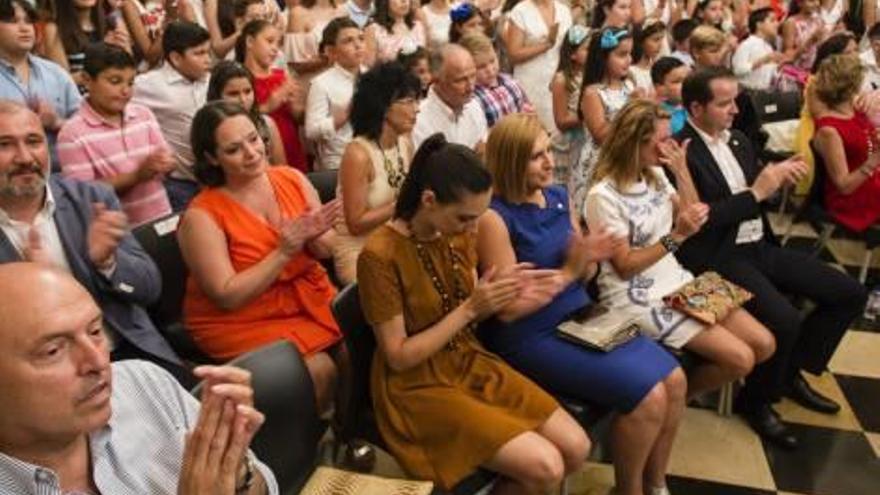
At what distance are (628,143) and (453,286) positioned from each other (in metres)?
0.87

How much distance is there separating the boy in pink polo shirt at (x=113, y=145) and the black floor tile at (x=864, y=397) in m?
2.64

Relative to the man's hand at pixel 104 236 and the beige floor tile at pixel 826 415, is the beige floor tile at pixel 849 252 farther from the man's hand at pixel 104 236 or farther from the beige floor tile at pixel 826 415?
the man's hand at pixel 104 236

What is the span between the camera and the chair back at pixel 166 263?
94.0 inches

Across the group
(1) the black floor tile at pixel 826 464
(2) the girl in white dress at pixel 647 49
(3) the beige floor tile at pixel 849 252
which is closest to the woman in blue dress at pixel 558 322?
(1) the black floor tile at pixel 826 464

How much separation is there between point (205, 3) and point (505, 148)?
120 inches

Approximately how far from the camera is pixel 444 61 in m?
3.46

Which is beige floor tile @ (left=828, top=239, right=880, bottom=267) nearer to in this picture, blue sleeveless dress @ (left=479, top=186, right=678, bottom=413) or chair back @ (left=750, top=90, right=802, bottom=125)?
chair back @ (left=750, top=90, right=802, bottom=125)

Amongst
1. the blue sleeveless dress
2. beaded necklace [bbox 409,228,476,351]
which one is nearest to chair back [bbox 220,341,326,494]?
beaded necklace [bbox 409,228,476,351]

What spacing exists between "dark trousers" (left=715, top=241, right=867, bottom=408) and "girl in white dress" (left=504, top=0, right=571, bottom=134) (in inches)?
76.2

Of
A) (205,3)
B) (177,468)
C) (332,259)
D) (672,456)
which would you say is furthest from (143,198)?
(205,3)

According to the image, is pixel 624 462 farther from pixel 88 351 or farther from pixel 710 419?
pixel 88 351

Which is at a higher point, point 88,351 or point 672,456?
point 88,351

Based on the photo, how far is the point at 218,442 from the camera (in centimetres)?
116

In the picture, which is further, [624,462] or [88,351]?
[624,462]
